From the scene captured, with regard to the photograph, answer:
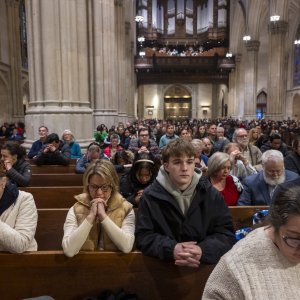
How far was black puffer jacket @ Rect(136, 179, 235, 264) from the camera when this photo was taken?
2.22m

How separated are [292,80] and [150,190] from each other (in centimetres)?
3437

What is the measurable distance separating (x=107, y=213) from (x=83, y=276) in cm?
45

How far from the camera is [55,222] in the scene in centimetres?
338

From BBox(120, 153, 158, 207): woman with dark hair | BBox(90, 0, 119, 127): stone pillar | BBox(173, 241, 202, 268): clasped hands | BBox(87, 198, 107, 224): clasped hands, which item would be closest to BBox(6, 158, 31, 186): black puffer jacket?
BBox(120, 153, 158, 207): woman with dark hair

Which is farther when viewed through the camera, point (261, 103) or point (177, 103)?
point (177, 103)

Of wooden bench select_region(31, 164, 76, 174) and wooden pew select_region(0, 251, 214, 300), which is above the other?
wooden bench select_region(31, 164, 76, 174)

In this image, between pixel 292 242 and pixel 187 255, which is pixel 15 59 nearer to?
pixel 187 255

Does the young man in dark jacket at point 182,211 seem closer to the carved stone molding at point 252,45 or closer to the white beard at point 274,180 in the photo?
the white beard at point 274,180

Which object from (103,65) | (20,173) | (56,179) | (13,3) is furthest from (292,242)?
(13,3)

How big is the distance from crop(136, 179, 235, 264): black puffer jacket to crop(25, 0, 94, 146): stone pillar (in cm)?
543

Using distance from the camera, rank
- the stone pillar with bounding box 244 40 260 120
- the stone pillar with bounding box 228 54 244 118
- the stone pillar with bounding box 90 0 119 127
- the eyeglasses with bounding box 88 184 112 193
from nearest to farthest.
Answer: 1. the eyeglasses with bounding box 88 184 112 193
2. the stone pillar with bounding box 90 0 119 127
3. the stone pillar with bounding box 244 40 260 120
4. the stone pillar with bounding box 228 54 244 118

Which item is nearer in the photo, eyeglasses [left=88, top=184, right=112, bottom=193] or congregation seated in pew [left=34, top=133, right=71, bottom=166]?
eyeglasses [left=88, top=184, right=112, bottom=193]

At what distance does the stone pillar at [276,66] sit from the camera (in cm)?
2398

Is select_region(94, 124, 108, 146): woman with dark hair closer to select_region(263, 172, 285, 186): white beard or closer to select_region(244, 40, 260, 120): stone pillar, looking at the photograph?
select_region(263, 172, 285, 186): white beard
